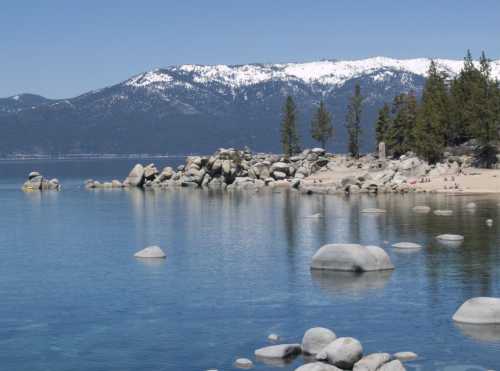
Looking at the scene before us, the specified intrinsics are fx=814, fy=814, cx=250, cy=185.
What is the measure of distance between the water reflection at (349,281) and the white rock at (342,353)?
1344cm

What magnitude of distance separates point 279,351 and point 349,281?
1671 centimetres

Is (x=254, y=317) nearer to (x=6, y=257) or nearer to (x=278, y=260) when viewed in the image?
(x=278, y=260)

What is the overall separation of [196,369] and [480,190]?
323ft

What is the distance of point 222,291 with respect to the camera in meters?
48.6

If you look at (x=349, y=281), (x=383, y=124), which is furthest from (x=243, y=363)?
(x=383, y=124)

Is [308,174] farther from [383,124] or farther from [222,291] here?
[222,291]

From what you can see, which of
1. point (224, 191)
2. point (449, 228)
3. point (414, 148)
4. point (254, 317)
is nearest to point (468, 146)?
point (414, 148)

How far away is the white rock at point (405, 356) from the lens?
110 ft

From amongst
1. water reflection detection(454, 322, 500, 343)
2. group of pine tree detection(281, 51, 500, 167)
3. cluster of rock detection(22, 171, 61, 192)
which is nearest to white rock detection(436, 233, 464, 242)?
water reflection detection(454, 322, 500, 343)

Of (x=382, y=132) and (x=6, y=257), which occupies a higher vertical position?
(x=382, y=132)

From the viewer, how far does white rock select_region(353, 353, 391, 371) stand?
31.3 metres

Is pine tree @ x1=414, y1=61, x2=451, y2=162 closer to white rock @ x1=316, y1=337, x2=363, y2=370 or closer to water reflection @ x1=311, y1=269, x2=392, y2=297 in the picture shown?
water reflection @ x1=311, y1=269, x2=392, y2=297

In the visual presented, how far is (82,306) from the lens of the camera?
44906 millimetres

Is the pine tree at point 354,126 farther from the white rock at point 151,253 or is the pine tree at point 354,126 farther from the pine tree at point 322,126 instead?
the white rock at point 151,253
